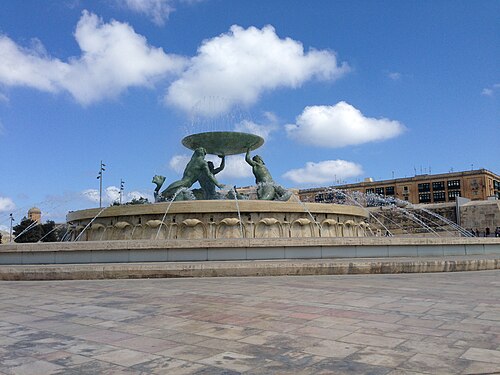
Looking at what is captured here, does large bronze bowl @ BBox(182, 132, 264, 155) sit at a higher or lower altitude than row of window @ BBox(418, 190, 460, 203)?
lower

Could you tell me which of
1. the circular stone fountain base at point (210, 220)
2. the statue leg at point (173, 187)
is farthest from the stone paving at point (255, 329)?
the statue leg at point (173, 187)

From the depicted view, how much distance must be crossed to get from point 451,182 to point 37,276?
257 feet

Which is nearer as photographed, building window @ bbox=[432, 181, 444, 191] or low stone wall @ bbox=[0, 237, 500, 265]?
low stone wall @ bbox=[0, 237, 500, 265]

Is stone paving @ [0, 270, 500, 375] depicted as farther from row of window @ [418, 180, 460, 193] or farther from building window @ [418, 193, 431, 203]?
building window @ [418, 193, 431, 203]

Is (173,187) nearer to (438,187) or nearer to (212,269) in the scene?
(212,269)

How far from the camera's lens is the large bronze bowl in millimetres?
19234

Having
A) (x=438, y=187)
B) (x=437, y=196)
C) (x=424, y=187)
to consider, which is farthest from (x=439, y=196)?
(x=424, y=187)

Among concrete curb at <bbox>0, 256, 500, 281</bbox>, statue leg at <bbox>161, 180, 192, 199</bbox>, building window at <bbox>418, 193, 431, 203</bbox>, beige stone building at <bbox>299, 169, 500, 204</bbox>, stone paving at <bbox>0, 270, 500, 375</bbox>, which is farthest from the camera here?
building window at <bbox>418, 193, 431, 203</bbox>

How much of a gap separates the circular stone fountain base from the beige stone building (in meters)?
58.1

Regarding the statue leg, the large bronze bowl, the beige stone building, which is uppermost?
the beige stone building

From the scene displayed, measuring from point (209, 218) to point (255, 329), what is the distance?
10.2 metres

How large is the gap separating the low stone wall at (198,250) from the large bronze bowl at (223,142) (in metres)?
9.29

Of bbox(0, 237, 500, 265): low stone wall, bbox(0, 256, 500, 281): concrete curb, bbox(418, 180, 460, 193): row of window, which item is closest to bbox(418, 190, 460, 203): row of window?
bbox(418, 180, 460, 193): row of window

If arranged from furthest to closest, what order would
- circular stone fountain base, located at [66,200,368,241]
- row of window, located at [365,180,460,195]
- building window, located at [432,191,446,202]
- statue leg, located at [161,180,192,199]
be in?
1. building window, located at [432,191,446,202]
2. row of window, located at [365,180,460,195]
3. statue leg, located at [161,180,192,199]
4. circular stone fountain base, located at [66,200,368,241]
